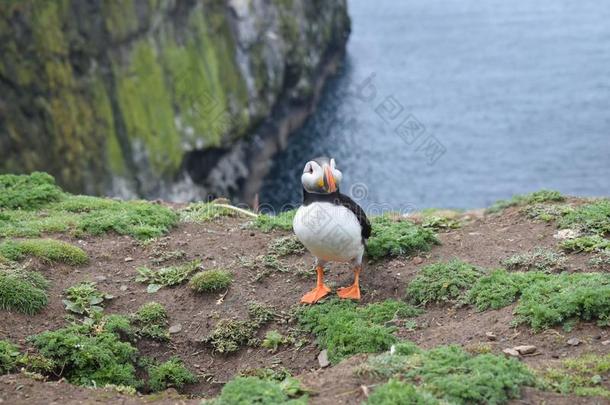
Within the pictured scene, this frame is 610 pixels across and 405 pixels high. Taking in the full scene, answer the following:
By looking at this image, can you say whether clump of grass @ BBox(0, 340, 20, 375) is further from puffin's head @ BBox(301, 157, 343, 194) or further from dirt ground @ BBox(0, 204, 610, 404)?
puffin's head @ BBox(301, 157, 343, 194)

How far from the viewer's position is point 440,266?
40.8 ft

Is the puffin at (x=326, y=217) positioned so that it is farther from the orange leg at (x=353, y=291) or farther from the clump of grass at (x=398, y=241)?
the clump of grass at (x=398, y=241)

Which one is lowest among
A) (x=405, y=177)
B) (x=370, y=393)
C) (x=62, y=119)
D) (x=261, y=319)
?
(x=405, y=177)

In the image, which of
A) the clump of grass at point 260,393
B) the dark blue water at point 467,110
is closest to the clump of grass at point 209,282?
Result: the clump of grass at point 260,393

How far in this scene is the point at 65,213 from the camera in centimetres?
1608

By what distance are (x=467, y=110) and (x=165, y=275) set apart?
52849 mm

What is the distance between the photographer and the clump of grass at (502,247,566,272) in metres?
12.2

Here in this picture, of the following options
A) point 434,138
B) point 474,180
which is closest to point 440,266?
point 474,180

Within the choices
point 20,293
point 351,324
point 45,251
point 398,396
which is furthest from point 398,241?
point 20,293

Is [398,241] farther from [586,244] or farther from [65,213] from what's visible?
[65,213]

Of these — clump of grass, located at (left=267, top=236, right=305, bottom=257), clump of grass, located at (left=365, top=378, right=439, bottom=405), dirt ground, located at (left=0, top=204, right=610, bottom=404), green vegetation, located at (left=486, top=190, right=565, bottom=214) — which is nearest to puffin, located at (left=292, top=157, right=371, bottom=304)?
dirt ground, located at (left=0, top=204, right=610, bottom=404)

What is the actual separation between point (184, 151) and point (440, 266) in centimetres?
3715

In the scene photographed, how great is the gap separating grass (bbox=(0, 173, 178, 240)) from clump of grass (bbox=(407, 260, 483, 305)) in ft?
17.8

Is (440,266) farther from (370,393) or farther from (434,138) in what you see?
(434,138)
